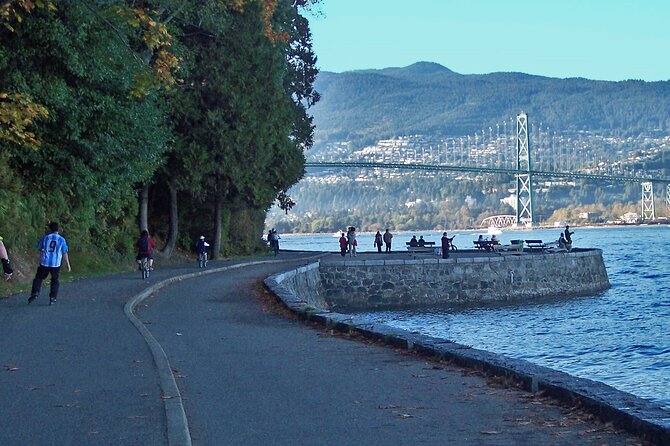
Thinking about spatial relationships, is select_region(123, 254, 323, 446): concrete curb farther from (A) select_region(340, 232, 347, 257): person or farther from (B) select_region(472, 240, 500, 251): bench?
(B) select_region(472, 240, 500, 251): bench

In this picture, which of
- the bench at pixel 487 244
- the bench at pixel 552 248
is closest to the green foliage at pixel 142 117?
the bench at pixel 487 244

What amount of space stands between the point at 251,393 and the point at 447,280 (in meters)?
27.1

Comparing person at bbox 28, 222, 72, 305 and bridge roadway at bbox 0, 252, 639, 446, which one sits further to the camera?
person at bbox 28, 222, 72, 305

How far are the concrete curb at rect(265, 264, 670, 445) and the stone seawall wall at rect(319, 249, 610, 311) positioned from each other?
1904 centimetres

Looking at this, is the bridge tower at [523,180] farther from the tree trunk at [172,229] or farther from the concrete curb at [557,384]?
the concrete curb at [557,384]

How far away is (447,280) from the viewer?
35.8 metres

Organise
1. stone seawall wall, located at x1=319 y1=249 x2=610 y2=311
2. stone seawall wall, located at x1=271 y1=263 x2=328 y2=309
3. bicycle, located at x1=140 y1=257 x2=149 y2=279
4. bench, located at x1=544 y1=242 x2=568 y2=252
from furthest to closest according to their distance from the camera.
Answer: bench, located at x1=544 y1=242 x2=568 y2=252 < stone seawall wall, located at x1=319 y1=249 x2=610 y2=311 < bicycle, located at x1=140 y1=257 x2=149 y2=279 < stone seawall wall, located at x1=271 y1=263 x2=328 y2=309

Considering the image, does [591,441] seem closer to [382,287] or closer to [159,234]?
[382,287]

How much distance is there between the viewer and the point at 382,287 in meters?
34.2

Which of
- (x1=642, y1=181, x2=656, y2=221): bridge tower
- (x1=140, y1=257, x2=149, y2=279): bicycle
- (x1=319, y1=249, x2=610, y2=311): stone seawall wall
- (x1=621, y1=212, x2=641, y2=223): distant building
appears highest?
(x1=642, y1=181, x2=656, y2=221): bridge tower

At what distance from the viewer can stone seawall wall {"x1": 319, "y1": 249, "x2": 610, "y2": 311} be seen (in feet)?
110

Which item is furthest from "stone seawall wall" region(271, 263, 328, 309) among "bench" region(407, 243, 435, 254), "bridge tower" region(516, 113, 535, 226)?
"bridge tower" region(516, 113, 535, 226)

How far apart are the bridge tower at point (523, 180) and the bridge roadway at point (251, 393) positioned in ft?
289

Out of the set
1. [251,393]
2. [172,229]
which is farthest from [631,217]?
[251,393]
